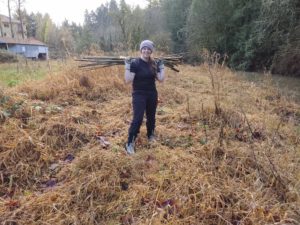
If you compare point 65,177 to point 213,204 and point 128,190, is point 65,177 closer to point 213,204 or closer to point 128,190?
point 128,190

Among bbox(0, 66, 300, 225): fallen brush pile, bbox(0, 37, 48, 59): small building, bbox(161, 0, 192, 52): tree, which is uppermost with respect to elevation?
bbox(161, 0, 192, 52): tree

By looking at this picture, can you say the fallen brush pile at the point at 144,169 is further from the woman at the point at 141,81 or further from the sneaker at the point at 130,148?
the woman at the point at 141,81

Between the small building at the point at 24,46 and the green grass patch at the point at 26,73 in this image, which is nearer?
the green grass patch at the point at 26,73

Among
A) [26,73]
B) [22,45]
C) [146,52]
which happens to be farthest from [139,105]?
[22,45]

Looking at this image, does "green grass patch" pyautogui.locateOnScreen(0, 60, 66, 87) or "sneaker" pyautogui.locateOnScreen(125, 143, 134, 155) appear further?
"green grass patch" pyautogui.locateOnScreen(0, 60, 66, 87)

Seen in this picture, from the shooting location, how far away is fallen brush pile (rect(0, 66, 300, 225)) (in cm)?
236

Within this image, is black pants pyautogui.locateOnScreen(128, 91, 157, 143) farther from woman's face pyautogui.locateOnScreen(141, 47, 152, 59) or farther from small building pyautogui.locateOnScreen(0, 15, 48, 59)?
small building pyautogui.locateOnScreen(0, 15, 48, 59)

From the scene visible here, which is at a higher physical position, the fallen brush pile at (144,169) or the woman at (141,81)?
the woman at (141,81)

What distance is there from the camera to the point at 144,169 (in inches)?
118

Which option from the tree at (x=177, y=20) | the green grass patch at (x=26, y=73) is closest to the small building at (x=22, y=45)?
the tree at (x=177, y=20)

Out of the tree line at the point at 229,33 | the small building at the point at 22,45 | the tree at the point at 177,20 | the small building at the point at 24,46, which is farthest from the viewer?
the small building at the point at 22,45

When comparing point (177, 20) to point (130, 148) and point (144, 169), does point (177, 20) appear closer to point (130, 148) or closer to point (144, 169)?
point (130, 148)

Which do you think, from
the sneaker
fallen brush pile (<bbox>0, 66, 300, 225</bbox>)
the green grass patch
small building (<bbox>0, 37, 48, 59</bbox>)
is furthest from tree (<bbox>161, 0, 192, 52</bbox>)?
the sneaker

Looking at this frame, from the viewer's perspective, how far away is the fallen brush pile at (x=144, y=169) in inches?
93.0
